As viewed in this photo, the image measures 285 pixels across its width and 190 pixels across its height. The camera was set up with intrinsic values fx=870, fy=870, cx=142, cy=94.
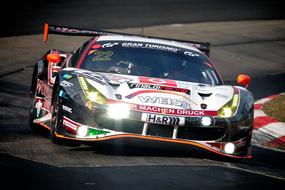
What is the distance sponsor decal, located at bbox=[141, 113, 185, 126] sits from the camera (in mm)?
8023

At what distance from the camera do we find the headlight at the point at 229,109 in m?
8.40

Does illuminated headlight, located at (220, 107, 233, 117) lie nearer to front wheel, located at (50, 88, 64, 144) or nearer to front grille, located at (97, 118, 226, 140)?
front grille, located at (97, 118, 226, 140)

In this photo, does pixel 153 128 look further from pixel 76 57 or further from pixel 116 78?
pixel 76 57

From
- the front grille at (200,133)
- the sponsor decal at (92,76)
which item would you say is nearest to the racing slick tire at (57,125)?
the sponsor decal at (92,76)

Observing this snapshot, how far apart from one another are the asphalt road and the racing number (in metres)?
8.59

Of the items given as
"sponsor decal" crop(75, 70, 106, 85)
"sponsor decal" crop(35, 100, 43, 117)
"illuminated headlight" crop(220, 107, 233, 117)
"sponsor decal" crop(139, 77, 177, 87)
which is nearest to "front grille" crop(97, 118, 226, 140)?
"illuminated headlight" crop(220, 107, 233, 117)

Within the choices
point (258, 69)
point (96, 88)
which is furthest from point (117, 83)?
point (258, 69)

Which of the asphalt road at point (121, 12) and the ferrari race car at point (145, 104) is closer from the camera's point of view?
the ferrari race car at point (145, 104)

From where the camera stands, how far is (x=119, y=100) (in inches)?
320

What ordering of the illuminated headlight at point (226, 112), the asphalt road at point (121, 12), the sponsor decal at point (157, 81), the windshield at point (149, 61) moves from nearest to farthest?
the illuminated headlight at point (226, 112) < the sponsor decal at point (157, 81) < the windshield at point (149, 61) < the asphalt road at point (121, 12)

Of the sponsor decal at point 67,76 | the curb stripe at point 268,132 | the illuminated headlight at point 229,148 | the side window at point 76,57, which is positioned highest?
the side window at point 76,57

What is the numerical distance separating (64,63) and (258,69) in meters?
7.19

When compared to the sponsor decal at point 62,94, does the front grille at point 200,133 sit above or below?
below

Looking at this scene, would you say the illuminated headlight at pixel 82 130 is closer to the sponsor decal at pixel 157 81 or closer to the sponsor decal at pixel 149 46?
the sponsor decal at pixel 157 81
